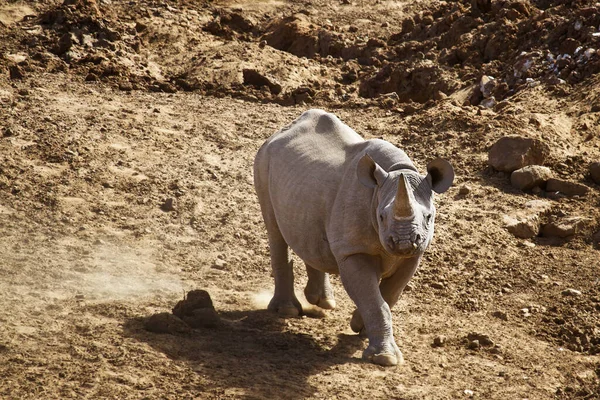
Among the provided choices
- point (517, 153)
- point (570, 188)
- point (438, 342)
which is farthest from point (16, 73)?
point (438, 342)

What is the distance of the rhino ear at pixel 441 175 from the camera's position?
27.8 feet

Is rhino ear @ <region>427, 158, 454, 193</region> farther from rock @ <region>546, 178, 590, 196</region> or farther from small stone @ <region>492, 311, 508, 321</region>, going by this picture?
rock @ <region>546, 178, 590, 196</region>

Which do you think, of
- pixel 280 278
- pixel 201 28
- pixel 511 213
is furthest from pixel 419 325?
pixel 201 28

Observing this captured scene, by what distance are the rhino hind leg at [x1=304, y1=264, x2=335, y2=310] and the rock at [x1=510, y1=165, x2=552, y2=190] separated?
13.8 feet

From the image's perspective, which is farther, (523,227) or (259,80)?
(259,80)

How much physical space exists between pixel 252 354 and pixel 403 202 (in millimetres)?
1968

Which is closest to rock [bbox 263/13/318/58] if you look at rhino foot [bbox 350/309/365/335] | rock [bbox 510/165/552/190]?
rock [bbox 510/165/552/190]

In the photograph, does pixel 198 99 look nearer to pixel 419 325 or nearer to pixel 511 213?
pixel 511 213

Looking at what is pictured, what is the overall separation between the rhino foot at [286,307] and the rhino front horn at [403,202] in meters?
2.59

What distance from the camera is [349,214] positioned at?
8.79 meters

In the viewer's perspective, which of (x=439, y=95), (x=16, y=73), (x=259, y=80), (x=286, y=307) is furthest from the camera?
(x=259, y=80)

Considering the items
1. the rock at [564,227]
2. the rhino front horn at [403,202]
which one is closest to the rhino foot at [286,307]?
the rhino front horn at [403,202]

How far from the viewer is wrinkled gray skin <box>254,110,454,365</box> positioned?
8242 millimetres

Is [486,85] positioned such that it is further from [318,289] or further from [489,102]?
[318,289]
